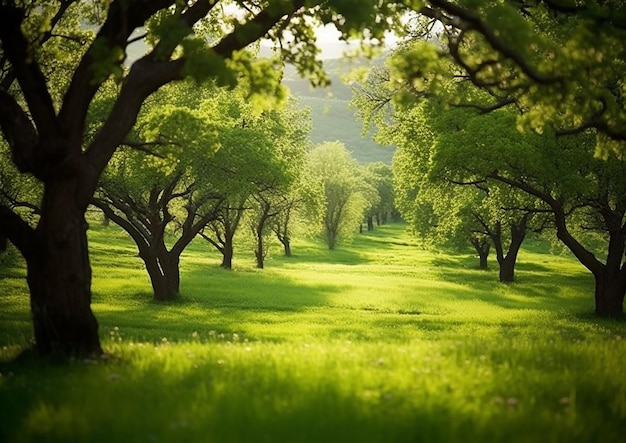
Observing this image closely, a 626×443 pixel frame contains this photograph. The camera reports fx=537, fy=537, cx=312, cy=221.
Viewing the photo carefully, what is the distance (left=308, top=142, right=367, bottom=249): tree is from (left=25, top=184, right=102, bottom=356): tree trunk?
7745cm

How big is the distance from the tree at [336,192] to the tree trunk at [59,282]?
3049 inches

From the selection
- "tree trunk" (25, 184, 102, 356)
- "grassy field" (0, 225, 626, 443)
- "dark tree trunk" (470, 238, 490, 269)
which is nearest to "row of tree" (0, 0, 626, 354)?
"tree trunk" (25, 184, 102, 356)

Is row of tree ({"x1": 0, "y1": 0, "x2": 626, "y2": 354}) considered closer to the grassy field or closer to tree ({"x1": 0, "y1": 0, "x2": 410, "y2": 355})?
tree ({"x1": 0, "y1": 0, "x2": 410, "y2": 355})

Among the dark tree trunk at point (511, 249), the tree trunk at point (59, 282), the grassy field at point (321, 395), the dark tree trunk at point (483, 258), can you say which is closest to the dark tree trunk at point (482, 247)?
the dark tree trunk at point (483, 258)

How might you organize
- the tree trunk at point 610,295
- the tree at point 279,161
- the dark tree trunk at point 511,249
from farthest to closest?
the dark tree trunk at point 511,249 → the tree at point 279,161 → the tree trunk at point 610,295

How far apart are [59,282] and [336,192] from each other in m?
79.2

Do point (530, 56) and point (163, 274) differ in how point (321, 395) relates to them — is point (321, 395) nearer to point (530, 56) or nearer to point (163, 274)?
point (530, 56)

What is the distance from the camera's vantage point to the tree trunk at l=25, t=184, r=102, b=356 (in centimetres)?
842

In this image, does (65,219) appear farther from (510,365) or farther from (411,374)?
(510,365)

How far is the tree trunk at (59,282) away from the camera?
27.6 ft

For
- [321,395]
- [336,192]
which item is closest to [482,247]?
[336,192]

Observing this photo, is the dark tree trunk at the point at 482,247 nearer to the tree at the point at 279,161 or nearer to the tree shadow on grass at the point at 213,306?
the tree at the point at 279,161

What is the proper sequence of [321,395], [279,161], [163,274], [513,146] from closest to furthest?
[321,395]
[513,146]
[279,161]
[163,274]

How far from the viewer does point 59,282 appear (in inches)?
331
